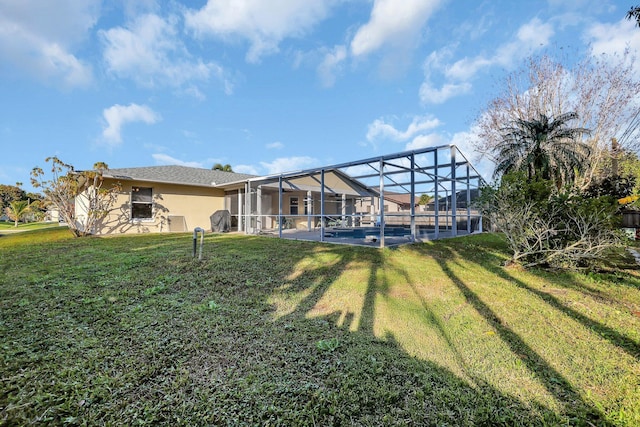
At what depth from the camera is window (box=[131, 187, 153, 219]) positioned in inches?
504

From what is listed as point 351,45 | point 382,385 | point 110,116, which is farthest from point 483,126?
point 110,116

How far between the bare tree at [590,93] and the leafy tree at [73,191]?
58.4 feet

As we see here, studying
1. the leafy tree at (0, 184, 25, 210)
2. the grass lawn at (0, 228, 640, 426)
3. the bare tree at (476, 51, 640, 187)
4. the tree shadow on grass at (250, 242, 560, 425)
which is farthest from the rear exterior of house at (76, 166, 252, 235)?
the leafy tree at (0, 184, 25, 210)

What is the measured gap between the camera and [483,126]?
53.4 ft

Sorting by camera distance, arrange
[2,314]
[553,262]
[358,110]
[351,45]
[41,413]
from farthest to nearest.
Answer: [358,110] < [351,45] < [553,262] < [2,314] < [41,413]

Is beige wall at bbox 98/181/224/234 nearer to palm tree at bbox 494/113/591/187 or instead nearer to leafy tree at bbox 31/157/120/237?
leafy tree at bbox 31/157/120/237

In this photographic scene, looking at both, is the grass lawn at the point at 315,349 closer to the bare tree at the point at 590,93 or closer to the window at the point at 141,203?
the window at the point at 141,203

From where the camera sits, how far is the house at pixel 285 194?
10.6m

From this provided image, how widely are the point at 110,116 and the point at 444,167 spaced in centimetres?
1892

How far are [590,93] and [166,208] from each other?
21361 millimetres

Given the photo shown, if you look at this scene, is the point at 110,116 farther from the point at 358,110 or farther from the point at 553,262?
the point at 553,262

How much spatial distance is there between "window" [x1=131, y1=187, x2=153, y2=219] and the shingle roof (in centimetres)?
79

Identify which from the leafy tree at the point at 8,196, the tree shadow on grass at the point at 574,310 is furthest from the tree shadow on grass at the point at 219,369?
the leafy tree at the point at 8,196

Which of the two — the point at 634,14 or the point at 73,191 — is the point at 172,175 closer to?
the point at 73,191
